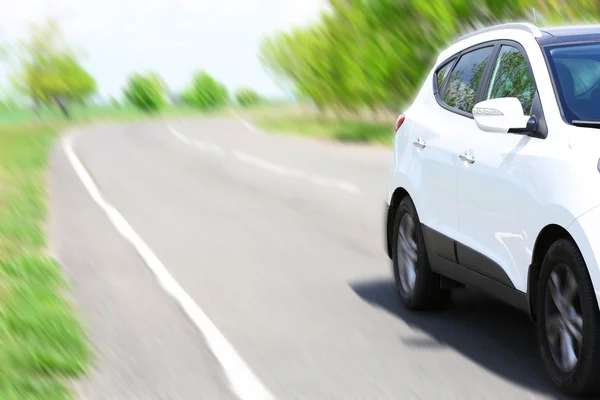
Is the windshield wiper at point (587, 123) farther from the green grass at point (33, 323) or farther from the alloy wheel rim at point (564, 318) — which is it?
the green grass at point (33, 323)

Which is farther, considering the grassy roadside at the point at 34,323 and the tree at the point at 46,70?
the tree at the point at 46,70

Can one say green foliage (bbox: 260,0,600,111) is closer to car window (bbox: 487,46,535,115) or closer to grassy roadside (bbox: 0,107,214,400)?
grassy roadside (bbox: 0,107,214,400)

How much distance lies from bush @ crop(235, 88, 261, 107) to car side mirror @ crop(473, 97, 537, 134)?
17220cm

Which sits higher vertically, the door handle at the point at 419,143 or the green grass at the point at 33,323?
the green grass at the point at 33,323

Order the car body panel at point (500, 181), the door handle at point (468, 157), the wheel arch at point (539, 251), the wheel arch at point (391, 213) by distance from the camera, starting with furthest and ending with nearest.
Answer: the wheel arch at point (391, 213) → the door handle at point (468, 157) → the wheel arch at point (539, 251) → the car body panel at point (500, 181)

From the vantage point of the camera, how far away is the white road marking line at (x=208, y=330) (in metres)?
5.98

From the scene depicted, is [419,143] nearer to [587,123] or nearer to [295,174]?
[587,123]

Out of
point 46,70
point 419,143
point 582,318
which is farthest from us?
point 46,70

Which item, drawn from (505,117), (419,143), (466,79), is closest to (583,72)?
(505,117)

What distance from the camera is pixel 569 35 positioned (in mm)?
6516

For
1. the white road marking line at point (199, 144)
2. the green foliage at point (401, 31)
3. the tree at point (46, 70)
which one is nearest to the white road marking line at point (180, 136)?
the white road marking line at point (199, 144)

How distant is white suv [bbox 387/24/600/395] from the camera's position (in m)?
5.43

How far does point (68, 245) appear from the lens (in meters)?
11.9

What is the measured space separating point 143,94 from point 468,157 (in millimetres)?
166579
